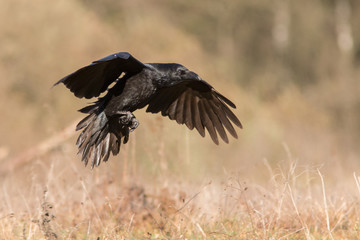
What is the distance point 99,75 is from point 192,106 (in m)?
1.36

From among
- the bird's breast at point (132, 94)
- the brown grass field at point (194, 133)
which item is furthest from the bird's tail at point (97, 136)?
the brown grass field at point (194, 133)

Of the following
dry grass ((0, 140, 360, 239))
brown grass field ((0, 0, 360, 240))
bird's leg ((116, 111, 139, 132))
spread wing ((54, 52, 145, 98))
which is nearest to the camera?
dry grass ((0, 140, 360, 239))

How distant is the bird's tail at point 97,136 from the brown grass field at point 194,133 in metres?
0.36

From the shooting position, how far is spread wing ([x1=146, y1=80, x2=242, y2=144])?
6336 millimetres

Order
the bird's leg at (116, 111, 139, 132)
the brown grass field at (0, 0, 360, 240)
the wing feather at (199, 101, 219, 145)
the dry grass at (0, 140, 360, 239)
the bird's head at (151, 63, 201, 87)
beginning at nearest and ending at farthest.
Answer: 1. the dry grass at (0, 140, 360, 239)
2. the brown grass field at (0, 0, 360, 240)
3. the bird's leg at (116, 111, 139, 132)
4. the bird's head at (151, 63, 201, 87)
5. the wing feather at (199, 101, 219, 145)

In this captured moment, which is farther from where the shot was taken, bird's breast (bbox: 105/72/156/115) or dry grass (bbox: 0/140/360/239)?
bird's breast (bbox: 105/72/156/115)

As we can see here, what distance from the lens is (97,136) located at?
5.75 m

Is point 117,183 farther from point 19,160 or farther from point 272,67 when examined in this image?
point 272,67

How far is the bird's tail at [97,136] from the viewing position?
5.69 meters

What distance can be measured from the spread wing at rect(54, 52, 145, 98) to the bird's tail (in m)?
0.25

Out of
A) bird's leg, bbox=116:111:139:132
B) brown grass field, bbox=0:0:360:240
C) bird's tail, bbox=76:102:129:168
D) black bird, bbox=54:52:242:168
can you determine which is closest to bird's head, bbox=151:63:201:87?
black bird, bbox=54:52:242:168

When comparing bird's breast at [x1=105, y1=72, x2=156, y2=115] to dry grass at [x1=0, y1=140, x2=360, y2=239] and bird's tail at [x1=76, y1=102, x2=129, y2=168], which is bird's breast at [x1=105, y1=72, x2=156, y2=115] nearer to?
bird's tail at [x1=76, y1=102, x2=129, y2=168]

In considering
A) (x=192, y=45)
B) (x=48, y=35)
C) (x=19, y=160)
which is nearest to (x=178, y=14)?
(x=192, y=45)

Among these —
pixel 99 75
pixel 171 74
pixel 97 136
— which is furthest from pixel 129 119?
pixel 171 74
